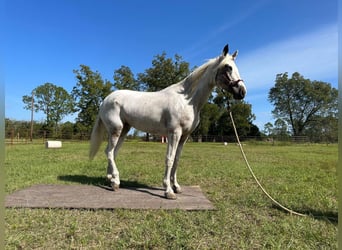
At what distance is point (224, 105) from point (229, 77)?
140 feet

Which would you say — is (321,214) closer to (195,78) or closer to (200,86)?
(200,86)

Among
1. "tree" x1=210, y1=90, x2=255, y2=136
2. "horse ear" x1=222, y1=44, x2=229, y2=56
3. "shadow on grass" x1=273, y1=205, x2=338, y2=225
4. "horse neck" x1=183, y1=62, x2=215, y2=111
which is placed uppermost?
"tree" x1=210, y1=90, x2=255, y2=136

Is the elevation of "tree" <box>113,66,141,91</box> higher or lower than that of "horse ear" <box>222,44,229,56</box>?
higher

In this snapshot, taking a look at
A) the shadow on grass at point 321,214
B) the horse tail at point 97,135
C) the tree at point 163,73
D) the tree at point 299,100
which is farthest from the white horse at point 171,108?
the tree at point 299,100

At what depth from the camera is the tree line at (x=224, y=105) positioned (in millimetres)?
32844

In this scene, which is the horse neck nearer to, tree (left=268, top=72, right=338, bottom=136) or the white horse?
the white horse

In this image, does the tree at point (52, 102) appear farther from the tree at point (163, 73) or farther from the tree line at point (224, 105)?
the tree at point (163, 73)

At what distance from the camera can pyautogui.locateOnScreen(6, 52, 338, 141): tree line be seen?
3284 centimetres

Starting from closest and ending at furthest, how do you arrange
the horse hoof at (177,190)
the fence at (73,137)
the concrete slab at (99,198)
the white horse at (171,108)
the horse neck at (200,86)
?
the concrete slab at (99,198) < the white horse at (171,108) < the horse neck at (200,86) < the horse hoof at (177,190) < the fence at (73,137)

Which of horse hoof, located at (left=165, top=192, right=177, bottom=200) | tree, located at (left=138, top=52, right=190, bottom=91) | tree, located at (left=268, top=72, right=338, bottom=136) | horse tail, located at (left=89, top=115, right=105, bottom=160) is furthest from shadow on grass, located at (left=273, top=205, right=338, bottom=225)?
tree, located at (left=268, top=72, right=338, bottom=136)

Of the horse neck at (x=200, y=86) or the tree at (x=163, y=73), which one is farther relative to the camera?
the tree at (x=163, y=73)

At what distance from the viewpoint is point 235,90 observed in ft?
11.5

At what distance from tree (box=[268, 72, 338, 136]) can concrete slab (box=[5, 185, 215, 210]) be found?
46.4 meters

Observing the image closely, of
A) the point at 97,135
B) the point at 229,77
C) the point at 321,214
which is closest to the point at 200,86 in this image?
the point at 229,77
